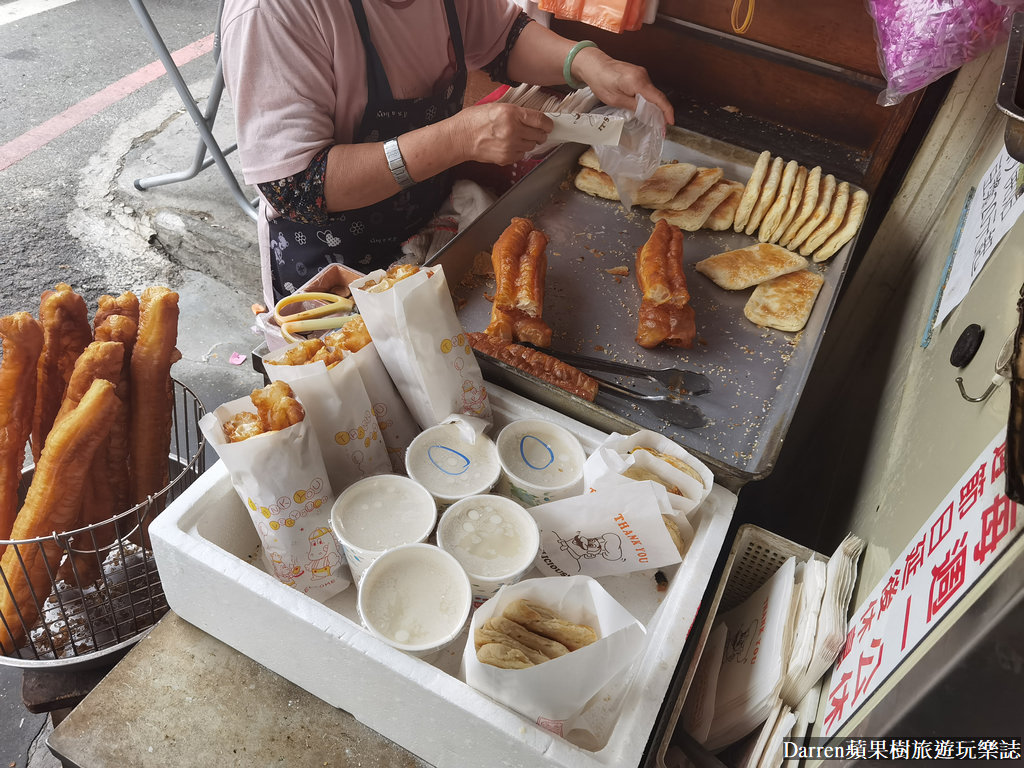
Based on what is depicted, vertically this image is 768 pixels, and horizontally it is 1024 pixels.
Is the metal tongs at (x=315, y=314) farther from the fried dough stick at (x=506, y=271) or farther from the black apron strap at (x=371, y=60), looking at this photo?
the black apron strap at (x=371, y=60)

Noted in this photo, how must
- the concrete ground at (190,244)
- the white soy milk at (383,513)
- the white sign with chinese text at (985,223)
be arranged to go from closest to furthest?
the white soy milk at (383,513)
the white sign with chinese text at (985,223)
the concrete ground at (190,244)

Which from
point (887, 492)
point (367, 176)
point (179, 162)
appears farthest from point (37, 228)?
point (887, 492)

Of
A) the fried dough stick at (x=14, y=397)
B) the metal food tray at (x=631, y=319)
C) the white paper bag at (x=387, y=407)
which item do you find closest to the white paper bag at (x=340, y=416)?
the white paper bag at (x=387, y=407)

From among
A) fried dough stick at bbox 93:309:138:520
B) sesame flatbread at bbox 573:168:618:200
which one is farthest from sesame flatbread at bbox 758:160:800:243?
fried dough stick at bbox 93:309:138:520

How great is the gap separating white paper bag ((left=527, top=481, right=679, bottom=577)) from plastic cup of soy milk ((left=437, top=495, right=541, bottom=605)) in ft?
0.19

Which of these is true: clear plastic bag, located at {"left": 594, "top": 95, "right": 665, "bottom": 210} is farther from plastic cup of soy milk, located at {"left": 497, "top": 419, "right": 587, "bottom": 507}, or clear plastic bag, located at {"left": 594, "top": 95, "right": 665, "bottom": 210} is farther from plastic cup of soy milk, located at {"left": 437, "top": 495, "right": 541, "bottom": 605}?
plastic cup of soy milk, located at {"left": 437, "top": 495, "right": 541, "bottom": 605}

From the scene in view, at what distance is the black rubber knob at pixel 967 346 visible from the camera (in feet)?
4.35

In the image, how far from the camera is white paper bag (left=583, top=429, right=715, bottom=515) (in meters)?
1.48

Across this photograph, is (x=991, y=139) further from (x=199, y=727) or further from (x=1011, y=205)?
(x=199, y=727)

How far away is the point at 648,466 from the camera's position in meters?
1.56

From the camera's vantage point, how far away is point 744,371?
220 cm

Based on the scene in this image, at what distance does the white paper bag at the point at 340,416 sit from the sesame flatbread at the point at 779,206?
1.85m

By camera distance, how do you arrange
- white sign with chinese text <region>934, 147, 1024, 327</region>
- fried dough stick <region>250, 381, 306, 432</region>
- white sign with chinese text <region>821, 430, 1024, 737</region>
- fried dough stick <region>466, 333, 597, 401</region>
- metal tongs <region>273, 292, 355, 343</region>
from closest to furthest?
white sign with chinese text <region>821, 430, 1024, 737</region> < fried dough stick <region>250, 381, 306, 432</region> < white sign with chinese text <region>934, 147, 1024, 327</region> < metal tongs <region>273, 292, 355, 343</region> < fried dough stick <region>466, 333, 597, 401</region>

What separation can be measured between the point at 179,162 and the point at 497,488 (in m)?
4.08
